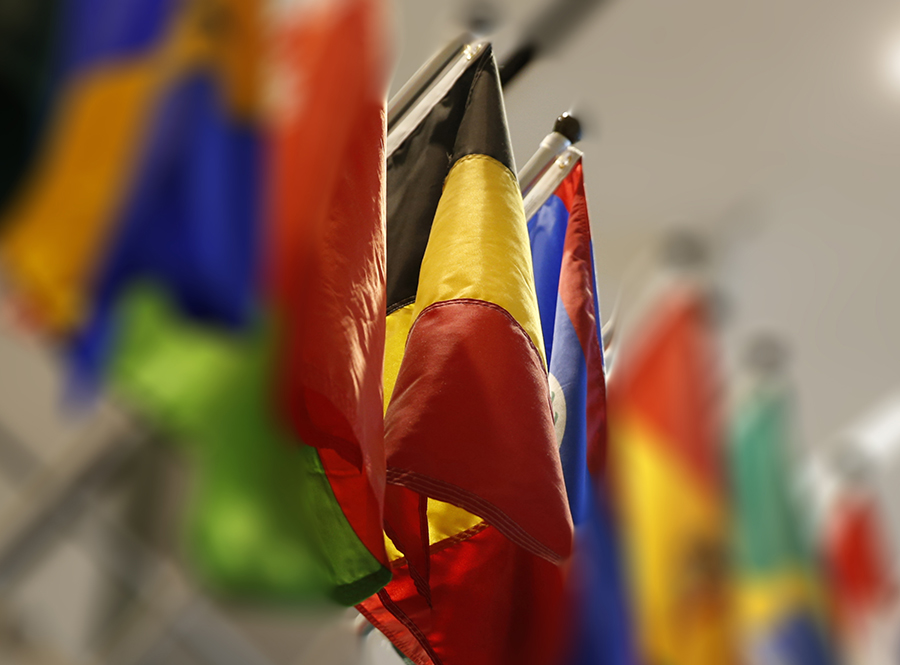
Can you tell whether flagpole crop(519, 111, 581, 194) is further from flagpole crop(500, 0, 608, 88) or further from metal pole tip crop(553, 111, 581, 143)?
flagpole crop(500, 0, 608, 88)

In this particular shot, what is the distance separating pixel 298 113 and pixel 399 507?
0.26m

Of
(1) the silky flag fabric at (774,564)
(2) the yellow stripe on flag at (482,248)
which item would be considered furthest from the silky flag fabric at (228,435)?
(1) the silky flag fabric at (774,564)

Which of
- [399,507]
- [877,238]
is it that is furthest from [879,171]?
[399,507]

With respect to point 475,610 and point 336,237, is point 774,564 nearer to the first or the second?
point 475,610

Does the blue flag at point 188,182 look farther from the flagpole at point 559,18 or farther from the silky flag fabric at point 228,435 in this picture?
the flagpole at point 559,18

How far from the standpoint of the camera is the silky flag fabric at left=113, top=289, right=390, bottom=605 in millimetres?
391

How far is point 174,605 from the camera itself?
2.47m

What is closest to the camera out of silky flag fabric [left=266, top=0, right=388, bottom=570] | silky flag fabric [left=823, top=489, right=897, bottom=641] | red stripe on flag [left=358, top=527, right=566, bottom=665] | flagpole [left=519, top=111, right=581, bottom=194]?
silky flag fabric [left=266, top=0, right=388, bottom=570]

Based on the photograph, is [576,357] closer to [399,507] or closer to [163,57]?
[399,507]

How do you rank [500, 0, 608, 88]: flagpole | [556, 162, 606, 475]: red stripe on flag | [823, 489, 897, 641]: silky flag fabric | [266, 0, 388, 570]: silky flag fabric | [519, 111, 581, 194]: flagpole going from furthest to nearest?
[823, 489, 897, 641]: silky flag fabric < [500, 0, 608, 88]: flagpole < [519, 111, 581, 194]: flagpole < [556, 162, 606, 475]: red stripe on flag < [266, 0, 388, 570]: silky flag fabric

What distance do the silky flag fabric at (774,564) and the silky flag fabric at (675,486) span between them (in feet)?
0.51

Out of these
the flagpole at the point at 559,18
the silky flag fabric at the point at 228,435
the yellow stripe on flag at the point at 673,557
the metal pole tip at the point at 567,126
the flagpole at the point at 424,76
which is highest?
the flagpole at the point at 559,18

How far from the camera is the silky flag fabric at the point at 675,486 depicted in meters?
1.31

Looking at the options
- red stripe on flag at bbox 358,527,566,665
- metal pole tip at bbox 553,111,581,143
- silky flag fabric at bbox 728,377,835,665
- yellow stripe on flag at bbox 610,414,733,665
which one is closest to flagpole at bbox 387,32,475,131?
metal pole tip at bbox 553,111,581,143
